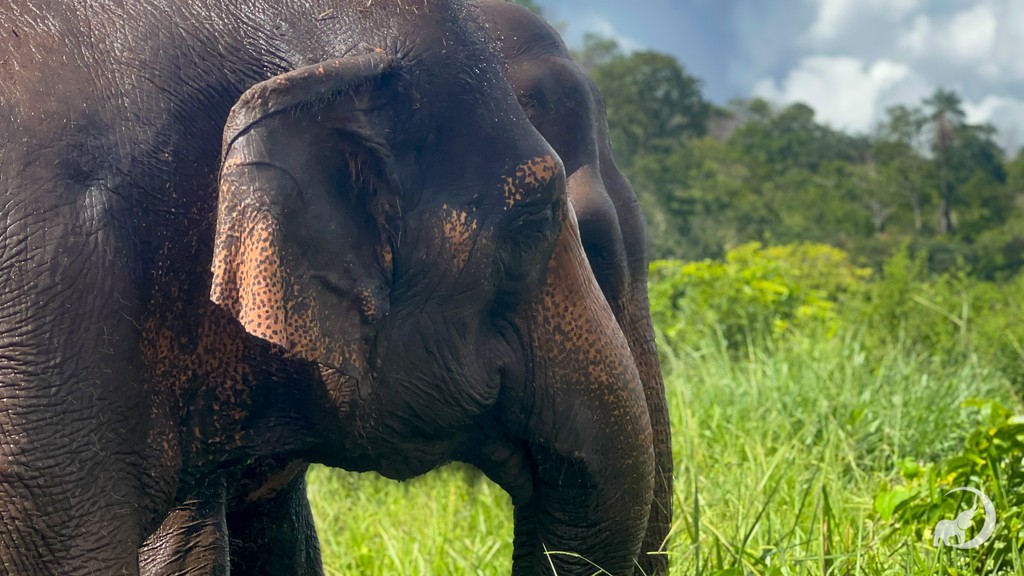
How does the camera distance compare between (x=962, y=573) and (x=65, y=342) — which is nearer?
(x=65, y=342)

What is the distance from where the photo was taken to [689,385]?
21.7 ft

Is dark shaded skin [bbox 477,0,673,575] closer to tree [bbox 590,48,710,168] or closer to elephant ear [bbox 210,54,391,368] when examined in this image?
elephant ear [bbox 210,54,391,368]

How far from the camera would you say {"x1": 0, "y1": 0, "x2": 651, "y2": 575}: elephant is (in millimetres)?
2135

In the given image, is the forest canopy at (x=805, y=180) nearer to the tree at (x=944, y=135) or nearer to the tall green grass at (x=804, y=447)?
the tree at (x=944, y=135)

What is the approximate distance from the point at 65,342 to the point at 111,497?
0.28 meters

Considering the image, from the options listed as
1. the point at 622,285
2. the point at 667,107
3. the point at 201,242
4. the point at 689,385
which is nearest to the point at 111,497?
the point at 201,242

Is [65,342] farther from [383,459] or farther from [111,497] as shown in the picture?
[383,459]

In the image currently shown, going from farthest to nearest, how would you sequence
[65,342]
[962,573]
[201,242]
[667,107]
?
[667,107]
[962,573]
[201,242]
[65,342]

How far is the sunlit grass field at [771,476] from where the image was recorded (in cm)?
364

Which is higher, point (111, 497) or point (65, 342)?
point (65, 342)

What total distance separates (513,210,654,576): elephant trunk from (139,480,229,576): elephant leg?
2.37 ft

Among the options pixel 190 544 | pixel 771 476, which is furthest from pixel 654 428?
pixel 771 476

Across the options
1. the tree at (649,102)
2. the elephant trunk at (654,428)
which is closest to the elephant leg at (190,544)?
the elephant trunk at (654,428)

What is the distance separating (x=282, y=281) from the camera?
2.18 meters
